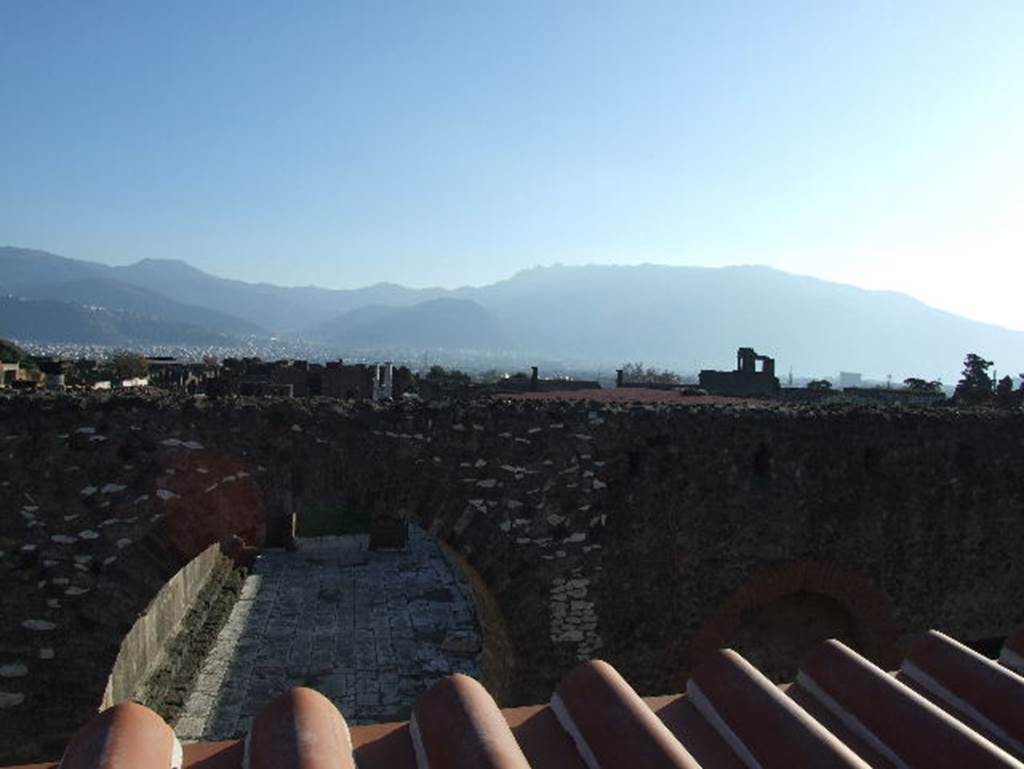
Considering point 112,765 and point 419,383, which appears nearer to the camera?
point 112,765

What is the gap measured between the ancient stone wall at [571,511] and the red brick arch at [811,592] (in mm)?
25

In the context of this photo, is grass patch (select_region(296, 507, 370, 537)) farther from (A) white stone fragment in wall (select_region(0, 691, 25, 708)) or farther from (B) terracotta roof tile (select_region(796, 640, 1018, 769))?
(B) terracotta roof tile (select_region(796, 640, 1018, 769))

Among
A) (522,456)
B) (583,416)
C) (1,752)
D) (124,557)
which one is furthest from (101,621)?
(583,416)

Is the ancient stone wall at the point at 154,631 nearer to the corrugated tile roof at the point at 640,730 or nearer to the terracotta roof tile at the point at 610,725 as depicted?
the corrugated tile roof at the point at 640,730

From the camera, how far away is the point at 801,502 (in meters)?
8.47

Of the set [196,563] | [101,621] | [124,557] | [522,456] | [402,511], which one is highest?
[522,456]

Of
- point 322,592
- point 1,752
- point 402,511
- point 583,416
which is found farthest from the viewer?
point 322,592

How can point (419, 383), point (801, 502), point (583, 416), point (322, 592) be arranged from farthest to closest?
1. point (419, 383)
2. point (322, 592)
3. point (801, 502)
4. point (583, 416)

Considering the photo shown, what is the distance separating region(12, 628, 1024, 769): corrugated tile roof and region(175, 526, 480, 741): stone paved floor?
22.1 ft

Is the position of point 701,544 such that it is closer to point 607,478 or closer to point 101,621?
point 607,478

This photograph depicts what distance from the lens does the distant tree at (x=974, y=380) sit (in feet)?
65.7

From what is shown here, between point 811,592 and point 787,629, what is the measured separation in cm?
50

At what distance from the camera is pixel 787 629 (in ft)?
28.9

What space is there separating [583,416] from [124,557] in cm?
430
